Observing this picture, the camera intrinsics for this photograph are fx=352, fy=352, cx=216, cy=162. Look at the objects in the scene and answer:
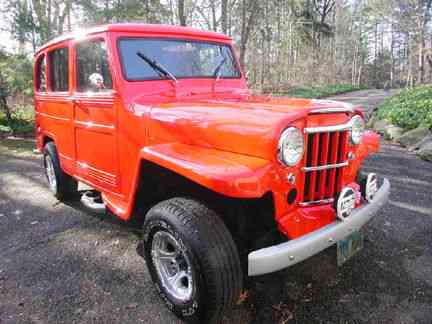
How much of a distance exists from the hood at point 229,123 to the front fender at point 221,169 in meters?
0.07

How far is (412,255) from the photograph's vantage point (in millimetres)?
3154

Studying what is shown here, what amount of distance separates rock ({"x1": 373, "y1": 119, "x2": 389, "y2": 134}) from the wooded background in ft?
13.7

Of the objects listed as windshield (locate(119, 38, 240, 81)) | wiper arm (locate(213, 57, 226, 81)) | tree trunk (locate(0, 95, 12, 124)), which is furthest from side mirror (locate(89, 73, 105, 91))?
tree trunk (locate(0, 95, 12, 124))

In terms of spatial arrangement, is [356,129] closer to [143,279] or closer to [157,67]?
[157,67]

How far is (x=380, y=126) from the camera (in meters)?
9.58

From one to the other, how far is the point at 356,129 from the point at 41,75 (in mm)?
4005

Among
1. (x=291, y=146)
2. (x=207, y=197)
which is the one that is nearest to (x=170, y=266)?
(x=207, y=197)

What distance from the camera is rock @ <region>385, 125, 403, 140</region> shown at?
27.7 ft

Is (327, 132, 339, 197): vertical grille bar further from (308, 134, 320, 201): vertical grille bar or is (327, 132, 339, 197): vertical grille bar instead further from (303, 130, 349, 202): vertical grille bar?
(308, 134, 320, 201): vertical grille bar

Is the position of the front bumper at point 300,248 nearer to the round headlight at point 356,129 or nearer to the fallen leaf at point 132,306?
the round headlight at point 356,129

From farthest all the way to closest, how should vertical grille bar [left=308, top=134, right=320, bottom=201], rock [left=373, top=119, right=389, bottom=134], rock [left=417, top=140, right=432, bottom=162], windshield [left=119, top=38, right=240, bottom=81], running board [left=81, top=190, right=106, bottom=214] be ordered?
1. rock [left=373, top=119, right=389, bottom=134]
2. rock [left=417, top=140, right=432, bottom=162]
3. running board [left=81, top=190, right=106, bottom=214]
4. windshield [left=119, top=38, right=240, bottom=81]
5. vertical grille bar [left=308, top=134, right=320, bottom=201]

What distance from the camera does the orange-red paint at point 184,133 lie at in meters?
2.06

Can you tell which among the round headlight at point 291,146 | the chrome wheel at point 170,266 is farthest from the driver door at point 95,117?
the round headlight at point 291,146

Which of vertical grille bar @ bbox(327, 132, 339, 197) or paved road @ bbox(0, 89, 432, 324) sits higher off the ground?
vertical grille bar @ bbox(327, 132, 339, 197)
